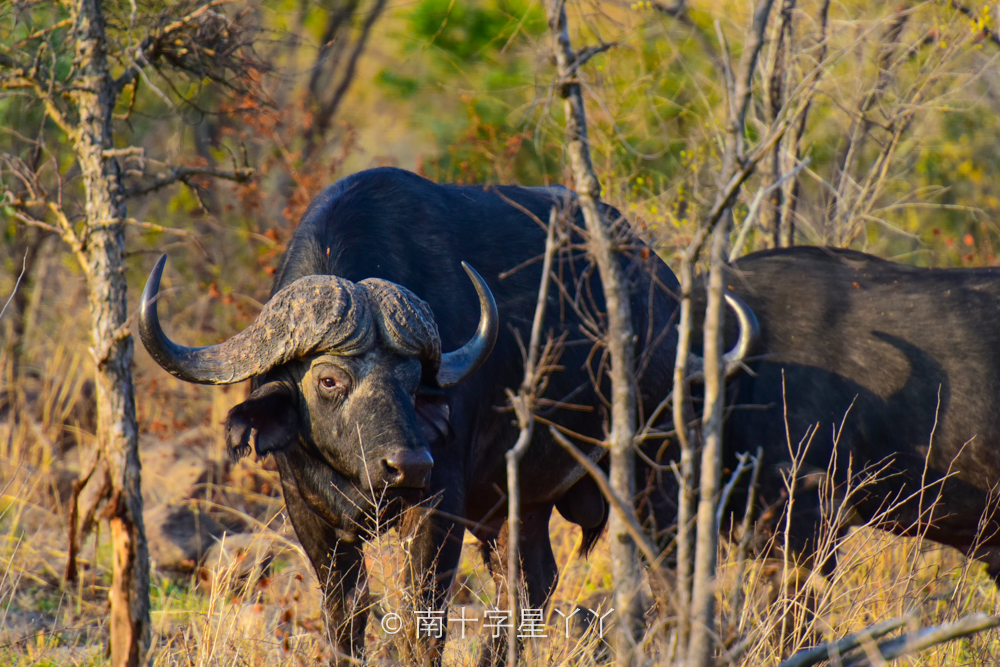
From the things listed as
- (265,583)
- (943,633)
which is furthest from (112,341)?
(943,633)

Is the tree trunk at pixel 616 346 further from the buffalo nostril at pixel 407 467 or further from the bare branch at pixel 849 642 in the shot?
the buffalo nostril at pixel 407 467

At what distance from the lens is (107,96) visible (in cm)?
409

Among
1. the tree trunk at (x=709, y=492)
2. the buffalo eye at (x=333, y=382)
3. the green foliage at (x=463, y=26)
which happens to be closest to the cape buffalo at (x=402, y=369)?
the buffalo eye at (x=333, y=382)

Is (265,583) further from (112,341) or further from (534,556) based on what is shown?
(534,556)

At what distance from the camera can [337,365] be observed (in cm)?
356

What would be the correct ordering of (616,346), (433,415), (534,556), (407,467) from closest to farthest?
(616,346) < (407,467) < (433,415) < (534,556)

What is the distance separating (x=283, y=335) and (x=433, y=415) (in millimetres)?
603

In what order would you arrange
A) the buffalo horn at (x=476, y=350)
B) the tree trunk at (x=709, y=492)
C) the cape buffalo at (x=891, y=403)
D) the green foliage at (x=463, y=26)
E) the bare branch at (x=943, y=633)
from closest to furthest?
the bare branch at (x=943, y=633) < the tree trunk at (x=709, y=492) < the buffalo horn at (x=476, y=350) < the cape buffalo at (x=891, y=403) < the green foliage at (x=463, y=26)

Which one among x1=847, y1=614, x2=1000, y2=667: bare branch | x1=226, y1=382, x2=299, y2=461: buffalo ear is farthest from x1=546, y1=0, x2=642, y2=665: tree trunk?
x1=226, y1=382, x2=299, y2=461: buffalo ear

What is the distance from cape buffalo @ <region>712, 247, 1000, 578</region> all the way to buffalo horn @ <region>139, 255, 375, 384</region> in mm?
2012

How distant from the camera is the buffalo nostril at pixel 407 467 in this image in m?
3.28

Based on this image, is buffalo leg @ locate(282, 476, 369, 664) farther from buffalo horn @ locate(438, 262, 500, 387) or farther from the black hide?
buffalo horn @ locate(438, 262, 500, 387)

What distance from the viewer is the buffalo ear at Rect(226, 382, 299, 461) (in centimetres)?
358

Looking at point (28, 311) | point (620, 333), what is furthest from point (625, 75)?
point (620, 333)
